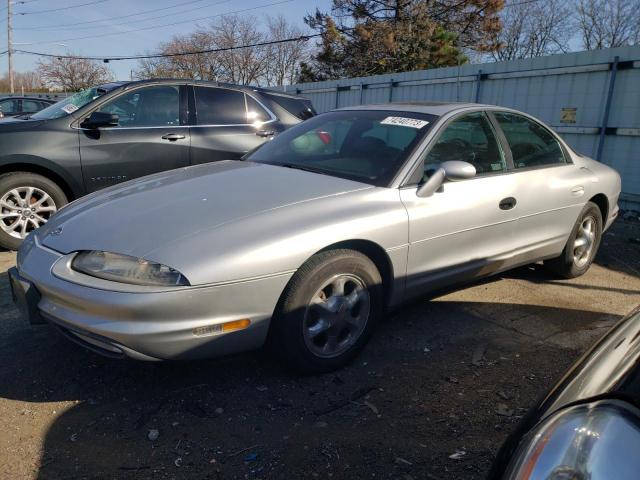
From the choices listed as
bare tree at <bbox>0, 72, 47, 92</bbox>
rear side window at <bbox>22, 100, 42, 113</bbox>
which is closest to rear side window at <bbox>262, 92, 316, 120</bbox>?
rear side window at <bbox>22, 100, 42, 113</bbox>

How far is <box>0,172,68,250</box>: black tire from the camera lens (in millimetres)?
5074

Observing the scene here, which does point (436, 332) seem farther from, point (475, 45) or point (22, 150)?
point (475, 45)

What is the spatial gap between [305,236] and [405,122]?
1.40m

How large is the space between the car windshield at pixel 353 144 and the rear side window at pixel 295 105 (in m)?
2.43

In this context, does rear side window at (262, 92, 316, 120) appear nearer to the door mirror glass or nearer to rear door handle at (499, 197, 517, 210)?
rear door handle at (499, 197, 517, 210)

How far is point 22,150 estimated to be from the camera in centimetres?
511

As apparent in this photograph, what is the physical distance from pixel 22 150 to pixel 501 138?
4299 mm

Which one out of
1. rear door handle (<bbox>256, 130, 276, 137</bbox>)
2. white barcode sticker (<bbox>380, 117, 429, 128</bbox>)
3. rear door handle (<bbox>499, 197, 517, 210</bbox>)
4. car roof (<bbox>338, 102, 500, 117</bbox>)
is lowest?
rear door handle (<bbox>499, 197, 517, 210</bbox>)

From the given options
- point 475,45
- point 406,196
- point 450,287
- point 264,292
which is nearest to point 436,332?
point 450,287

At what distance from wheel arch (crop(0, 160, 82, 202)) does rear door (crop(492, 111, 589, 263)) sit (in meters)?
4.01

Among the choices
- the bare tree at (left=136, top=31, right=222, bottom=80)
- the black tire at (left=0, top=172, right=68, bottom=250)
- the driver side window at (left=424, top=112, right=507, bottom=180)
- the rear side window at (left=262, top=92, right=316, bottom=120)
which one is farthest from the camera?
the bare tree at (left=136, top=31, right=222, bottom=80)

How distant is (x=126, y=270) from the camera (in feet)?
8.39

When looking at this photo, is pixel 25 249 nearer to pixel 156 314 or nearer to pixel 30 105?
pixel 156 314

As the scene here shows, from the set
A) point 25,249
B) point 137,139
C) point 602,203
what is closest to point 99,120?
point 137,139
